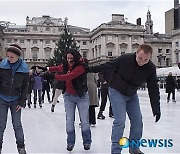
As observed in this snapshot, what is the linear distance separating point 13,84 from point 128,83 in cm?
143

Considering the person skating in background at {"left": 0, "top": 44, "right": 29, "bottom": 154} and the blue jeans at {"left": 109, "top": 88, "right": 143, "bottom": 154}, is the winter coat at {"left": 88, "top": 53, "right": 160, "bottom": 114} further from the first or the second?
the person skating in background at {"left": 0, "top": 44, "right": 29, "bottom": 154}

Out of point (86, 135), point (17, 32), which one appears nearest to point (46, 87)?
point (86, 135)

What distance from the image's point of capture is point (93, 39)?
70.1 metres

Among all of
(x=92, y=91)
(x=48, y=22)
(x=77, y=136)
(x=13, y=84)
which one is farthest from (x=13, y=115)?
(x=48, y=22)

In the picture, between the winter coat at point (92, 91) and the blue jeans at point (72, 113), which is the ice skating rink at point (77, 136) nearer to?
the blue jeans at point (72, 113)

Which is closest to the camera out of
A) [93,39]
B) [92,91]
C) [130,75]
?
[130,75]

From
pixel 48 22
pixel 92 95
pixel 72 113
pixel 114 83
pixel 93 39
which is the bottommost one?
pixel 72 113

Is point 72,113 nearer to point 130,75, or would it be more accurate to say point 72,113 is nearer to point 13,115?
point 13,115

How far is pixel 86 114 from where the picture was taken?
4.84 m

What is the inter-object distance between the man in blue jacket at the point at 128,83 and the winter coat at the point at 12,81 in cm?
93

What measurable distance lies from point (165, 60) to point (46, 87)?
57.5m

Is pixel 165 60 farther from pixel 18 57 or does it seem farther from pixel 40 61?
pixel 18 57

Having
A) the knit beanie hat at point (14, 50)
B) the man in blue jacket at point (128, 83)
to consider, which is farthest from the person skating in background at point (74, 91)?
the knit beanie hat at point (14, 50)

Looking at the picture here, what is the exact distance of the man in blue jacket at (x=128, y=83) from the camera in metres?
3.99
